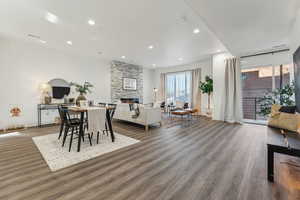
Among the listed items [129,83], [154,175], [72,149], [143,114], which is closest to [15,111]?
[72,149]

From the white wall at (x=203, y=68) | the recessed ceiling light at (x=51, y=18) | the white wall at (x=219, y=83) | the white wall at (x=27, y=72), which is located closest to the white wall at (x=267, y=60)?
the white wall at (x=219, y=83)

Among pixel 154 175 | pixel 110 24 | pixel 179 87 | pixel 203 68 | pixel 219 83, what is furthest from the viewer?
pixel 179 87

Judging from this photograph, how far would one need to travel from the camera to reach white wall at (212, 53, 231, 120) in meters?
5.45

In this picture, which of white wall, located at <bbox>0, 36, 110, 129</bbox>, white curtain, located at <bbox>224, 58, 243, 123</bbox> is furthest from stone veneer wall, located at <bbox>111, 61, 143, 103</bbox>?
white curtain, located at <bbox>224, 58, 243, 123</bbox>

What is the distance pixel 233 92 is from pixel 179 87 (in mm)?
3554

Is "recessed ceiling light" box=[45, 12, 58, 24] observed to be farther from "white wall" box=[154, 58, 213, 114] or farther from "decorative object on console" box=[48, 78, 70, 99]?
"white wall" box=[154, 58, 213, 114]

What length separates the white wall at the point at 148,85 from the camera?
8.78 metres

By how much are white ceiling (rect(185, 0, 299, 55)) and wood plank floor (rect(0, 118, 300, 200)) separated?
274 centimetres

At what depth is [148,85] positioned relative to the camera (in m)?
9.06

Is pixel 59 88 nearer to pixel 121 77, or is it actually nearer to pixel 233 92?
pixel 121 77

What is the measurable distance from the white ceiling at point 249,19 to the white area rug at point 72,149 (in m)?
3.19

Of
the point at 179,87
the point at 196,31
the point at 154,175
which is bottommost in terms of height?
the point at 154,175

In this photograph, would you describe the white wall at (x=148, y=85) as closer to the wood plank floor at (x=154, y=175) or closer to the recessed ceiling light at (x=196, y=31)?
→ the recessed ceiling light at (x=196, y=31)

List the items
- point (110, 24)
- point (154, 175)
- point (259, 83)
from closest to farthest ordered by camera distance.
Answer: point (154, 175)
point (110, 24)
point (259, 83)
